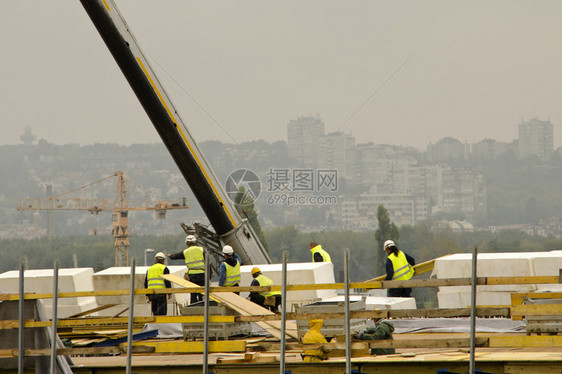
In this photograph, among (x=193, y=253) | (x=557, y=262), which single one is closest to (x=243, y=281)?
(x=193, y=253)

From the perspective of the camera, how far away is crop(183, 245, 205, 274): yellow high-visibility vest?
47.1 ft

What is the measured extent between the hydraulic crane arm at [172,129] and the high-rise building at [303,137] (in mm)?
126045

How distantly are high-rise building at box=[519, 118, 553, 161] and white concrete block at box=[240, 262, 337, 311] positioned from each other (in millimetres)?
139220

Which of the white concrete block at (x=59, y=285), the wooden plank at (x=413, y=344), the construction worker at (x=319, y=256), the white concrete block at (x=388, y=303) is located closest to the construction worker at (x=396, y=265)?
the white concrete block at (x=388, y=303)

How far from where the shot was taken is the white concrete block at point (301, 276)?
14172 millimetres

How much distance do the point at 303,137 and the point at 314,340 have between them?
13506 cm

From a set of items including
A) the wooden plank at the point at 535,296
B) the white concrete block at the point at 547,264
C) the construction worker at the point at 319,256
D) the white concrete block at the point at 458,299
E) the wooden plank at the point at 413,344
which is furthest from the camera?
the construction worker at the point at 319,256

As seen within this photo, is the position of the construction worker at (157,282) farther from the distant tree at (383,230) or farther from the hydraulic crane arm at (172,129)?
the distant tree at (383,230)

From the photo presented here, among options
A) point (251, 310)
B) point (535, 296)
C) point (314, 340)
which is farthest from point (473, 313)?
point (251, 310)

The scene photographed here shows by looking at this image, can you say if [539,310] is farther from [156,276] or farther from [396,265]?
[156,276]

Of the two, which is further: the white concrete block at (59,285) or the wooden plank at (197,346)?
the white concrete block at (59,285)

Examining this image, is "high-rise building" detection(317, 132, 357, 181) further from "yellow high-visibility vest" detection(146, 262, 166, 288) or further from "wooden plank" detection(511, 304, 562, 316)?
"wooden plank" detection(511, 304, 562, 316)

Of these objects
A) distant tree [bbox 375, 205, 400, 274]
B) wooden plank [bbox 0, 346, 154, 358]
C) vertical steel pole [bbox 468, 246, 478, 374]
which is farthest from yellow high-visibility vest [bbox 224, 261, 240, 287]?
distant tree [bbox 375, 205, 400, 274]

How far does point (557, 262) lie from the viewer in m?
13.5
